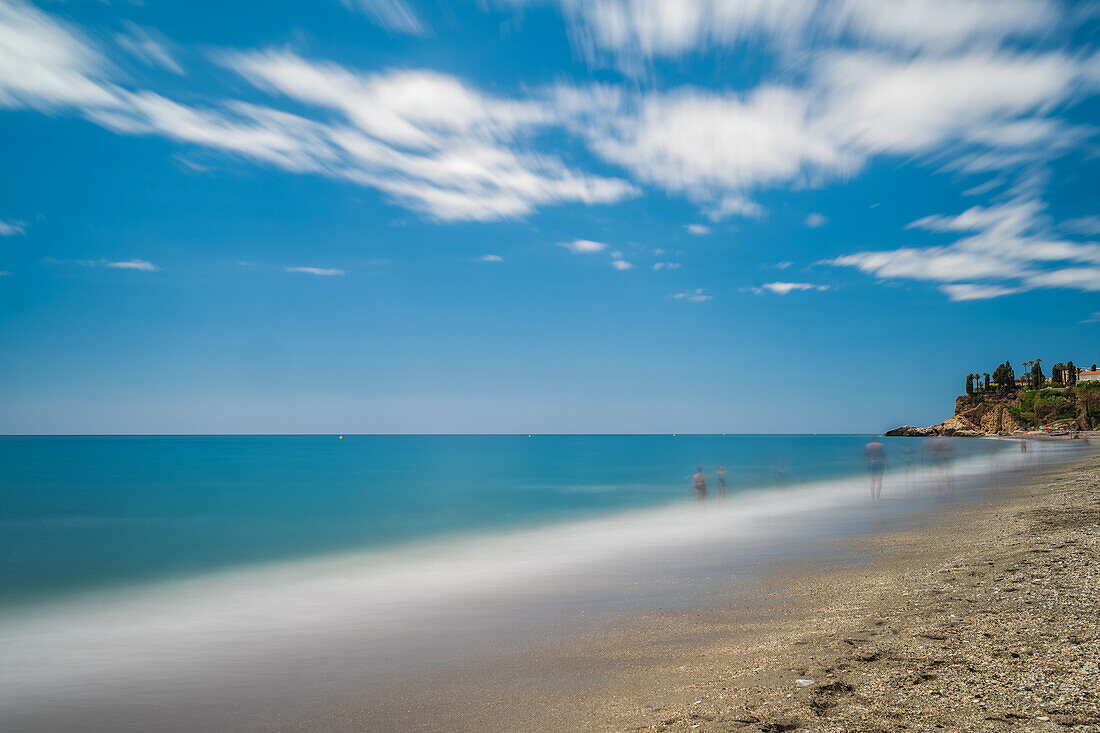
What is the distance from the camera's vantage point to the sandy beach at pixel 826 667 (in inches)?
185

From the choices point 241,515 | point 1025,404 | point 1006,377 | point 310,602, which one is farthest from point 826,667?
point 1006,377

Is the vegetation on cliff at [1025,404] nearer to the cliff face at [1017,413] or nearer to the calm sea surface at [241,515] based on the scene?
the cliff face at [1017,413]

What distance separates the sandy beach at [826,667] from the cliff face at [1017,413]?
462 feet

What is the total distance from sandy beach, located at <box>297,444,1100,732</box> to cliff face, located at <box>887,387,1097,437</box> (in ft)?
462

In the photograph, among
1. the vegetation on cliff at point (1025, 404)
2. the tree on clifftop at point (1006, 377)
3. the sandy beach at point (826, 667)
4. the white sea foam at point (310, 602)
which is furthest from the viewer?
the tree on clifftop at point (1006, 377)

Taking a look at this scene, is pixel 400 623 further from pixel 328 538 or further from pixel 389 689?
pixel 328 538

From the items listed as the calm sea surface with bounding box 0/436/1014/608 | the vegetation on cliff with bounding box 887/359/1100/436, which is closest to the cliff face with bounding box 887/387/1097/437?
the vegetation on cliff with bounding box 887/359/1100/436

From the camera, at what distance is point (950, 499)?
2233 cm

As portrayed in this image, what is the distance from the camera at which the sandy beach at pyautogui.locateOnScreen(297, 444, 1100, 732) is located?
15.4 ft

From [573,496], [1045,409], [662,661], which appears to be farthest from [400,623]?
[1045,409]

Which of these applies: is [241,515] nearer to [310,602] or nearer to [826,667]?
[310,602]

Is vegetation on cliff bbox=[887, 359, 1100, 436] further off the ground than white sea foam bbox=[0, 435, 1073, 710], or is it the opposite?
vegetation on cliff bbox=[887, 359, 1100, 436]

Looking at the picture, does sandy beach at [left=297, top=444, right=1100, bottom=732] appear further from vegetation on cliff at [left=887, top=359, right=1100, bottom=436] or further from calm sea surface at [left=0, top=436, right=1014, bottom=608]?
vegetation on cliff at [left=887, top=359, right=1100, bottom=436]

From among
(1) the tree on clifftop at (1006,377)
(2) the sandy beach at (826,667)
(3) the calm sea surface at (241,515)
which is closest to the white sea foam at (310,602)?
(3) the calm sea surface at (241,515)
